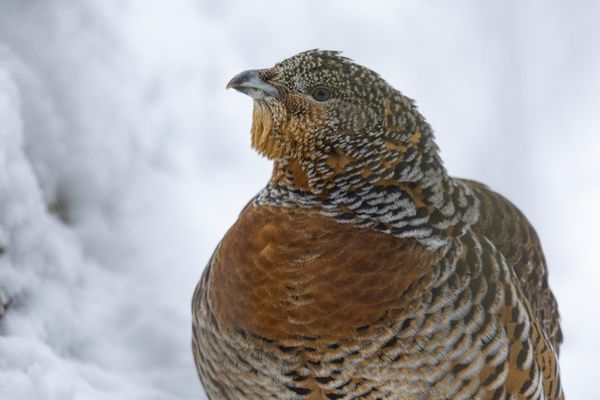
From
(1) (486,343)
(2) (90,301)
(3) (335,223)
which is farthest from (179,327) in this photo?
(1) (486,343)

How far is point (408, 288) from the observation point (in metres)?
3.33

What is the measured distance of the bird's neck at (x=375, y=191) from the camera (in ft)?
11.3

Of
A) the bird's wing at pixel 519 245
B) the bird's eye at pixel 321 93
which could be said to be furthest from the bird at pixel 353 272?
the bird's wing at pixel 519 245

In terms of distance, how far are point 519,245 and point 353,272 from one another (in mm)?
1144

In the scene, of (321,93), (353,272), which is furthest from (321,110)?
(353,272)

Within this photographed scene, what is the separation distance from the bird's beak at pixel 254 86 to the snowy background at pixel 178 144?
1.52 m

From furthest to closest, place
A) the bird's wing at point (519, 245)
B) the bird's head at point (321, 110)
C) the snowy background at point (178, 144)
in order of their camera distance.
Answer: the snowy background at point (178, 144) < the bird's wing at point (519, 245) < the bird's head at point (321, 110)

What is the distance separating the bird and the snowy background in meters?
1.04

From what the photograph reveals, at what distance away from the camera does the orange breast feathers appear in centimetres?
328

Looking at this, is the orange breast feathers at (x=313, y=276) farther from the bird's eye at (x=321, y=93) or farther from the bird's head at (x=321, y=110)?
the bird's eye at (x=321, y=93)

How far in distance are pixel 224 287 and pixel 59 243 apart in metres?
1.42

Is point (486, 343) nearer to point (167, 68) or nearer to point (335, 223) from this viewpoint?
point (335, 223)

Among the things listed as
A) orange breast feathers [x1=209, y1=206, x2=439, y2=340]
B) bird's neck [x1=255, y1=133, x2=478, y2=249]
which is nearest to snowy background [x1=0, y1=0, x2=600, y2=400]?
orange breast feathers [x1=209, y1=206, x2=439, y2=340]

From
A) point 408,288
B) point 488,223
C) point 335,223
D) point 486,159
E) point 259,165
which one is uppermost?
point 486,159
